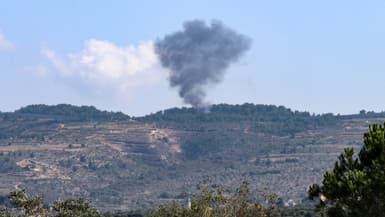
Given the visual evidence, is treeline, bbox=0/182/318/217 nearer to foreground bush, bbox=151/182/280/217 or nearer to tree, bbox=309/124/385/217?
foreground bush, bbox=151/182/280/217

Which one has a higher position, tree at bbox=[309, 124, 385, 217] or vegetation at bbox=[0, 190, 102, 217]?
tree at bbox=[309, 124, 385, 217]

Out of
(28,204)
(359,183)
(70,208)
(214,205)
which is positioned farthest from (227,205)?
(28,204)

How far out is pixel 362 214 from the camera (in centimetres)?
5272

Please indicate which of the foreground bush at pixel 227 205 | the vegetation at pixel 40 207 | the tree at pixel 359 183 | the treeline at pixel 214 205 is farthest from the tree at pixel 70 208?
the tree at pixel 359 183

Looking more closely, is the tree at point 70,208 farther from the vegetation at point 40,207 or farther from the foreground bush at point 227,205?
the foreground bush at point 227,205

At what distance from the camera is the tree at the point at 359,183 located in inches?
2072

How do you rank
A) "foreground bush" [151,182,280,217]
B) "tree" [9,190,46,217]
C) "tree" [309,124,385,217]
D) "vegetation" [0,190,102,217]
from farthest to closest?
"vegetation" [0,190,102,217], "tree" [9,190,46,217], "foreground bush" [151,182,280,217], "tree" [309,124,385,217]

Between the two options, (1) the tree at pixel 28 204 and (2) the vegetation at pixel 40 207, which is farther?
(2) the vegetation at pixel 40 207

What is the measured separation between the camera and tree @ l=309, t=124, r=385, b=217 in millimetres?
52625

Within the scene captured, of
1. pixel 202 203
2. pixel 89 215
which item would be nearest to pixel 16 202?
pixel 89 215

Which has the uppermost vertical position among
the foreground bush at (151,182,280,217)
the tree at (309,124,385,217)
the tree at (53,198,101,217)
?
the tree at (309,124,385,217)

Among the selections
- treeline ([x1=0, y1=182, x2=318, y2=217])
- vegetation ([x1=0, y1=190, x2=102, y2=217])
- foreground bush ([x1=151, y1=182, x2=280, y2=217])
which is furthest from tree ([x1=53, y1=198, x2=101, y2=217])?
foreground bush ([x1=151, y1=182, x2=280, y2=217])

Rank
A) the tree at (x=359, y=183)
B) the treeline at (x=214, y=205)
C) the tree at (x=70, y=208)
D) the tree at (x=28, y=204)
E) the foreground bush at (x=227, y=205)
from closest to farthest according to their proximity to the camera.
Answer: the tree at (x=359, y=183), the foreground bush at (x=227, y=205), the treeline at (x=214, y=205), the tree at (x=28, y=204), the tree at (x=70, y=208)

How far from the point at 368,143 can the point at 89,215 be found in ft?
90.4
